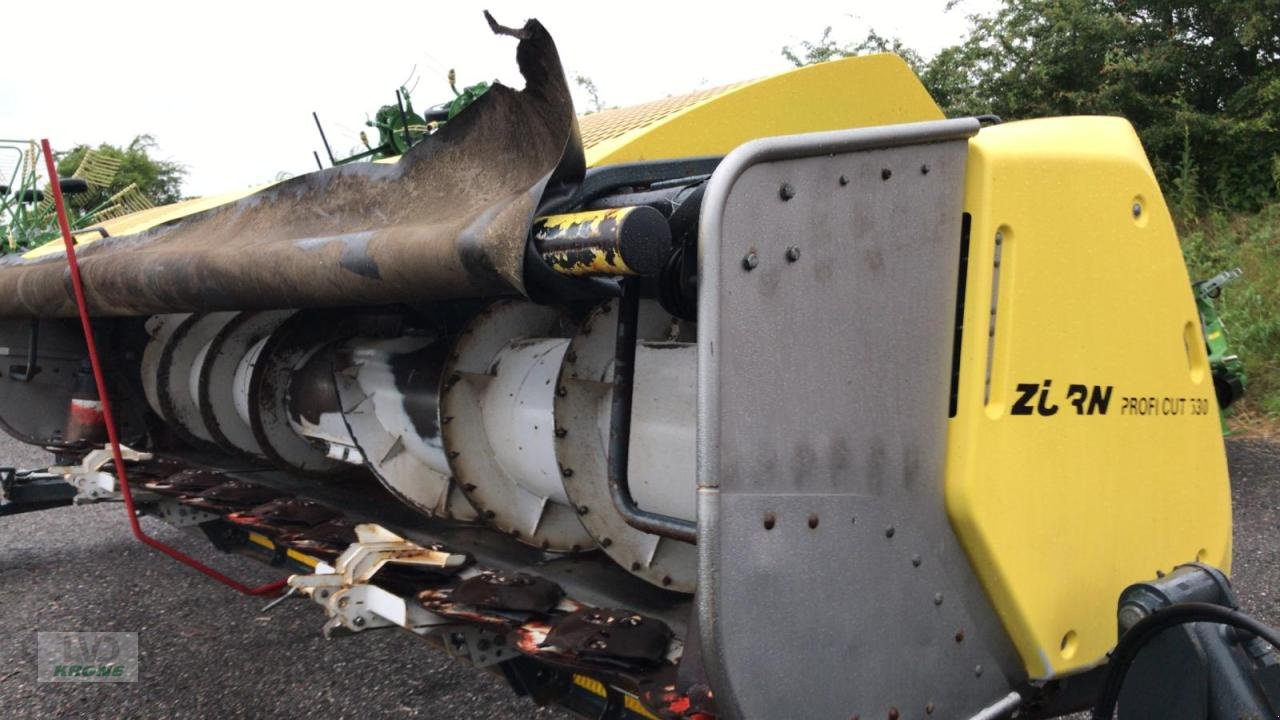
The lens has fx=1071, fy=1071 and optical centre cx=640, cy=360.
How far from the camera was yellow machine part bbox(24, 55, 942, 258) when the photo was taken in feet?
6.32

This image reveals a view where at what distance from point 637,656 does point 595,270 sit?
70 centimetres

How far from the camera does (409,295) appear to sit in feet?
5.82

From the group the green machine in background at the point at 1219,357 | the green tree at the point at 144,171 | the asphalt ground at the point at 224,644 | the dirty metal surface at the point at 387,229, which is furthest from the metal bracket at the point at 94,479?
the green tree at the point at 144,171

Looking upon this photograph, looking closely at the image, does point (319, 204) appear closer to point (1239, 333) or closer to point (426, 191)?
point (426, 191)

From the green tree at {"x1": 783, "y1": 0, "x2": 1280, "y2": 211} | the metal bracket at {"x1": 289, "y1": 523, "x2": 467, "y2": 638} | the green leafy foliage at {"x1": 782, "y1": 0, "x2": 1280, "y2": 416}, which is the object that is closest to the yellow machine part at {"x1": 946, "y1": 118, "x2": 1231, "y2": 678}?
the metal bracket at {"x1": 289, "y1": 523, "x2": 467, "y2": 638}

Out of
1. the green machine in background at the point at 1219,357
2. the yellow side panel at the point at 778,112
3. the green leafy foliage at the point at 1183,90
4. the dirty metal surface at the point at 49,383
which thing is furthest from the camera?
the green leafy foliage at the point at 1183,90

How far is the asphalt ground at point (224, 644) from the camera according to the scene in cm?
298

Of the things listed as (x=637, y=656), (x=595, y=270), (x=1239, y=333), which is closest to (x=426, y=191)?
(x=595, y=270)

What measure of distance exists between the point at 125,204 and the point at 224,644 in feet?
9.47

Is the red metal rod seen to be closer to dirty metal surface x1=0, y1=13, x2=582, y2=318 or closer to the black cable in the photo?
dirty metal surface x1=0, y1=13, x2=582, y2=318

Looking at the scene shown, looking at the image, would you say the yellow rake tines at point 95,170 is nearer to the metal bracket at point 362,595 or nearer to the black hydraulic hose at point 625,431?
the metal bracket at point 362,595

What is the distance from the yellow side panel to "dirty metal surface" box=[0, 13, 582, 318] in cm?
18

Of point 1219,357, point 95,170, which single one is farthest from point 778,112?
point 95,170

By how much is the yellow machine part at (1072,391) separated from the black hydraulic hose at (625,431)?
412mm
